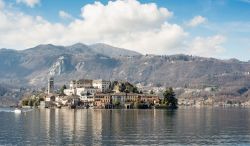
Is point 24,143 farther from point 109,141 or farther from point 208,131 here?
point 208,131

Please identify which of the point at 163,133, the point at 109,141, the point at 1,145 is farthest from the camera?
the point at 163,133

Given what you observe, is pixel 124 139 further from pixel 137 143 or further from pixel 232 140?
pixel 232 140

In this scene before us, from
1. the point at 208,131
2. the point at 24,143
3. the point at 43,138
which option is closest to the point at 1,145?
the point at 24,143

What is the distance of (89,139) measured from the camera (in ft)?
238

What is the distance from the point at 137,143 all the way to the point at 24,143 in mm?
14879

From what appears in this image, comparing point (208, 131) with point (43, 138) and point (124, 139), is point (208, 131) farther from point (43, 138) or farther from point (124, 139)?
point (43, 138)

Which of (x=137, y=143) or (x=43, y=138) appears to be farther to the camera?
(x=43, y=138)

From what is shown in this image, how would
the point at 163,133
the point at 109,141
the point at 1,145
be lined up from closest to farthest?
the point at 1,145 < the point at 109,141 < the point at 163,133

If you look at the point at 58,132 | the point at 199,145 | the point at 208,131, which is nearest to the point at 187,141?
the point at 199,145

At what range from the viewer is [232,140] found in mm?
72750

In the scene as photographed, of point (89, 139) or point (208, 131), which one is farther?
point (208, 131)

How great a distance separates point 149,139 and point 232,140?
38.4 feet

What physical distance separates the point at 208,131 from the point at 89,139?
80.5 feet

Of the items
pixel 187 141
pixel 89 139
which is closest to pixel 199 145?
pixel 187 141
